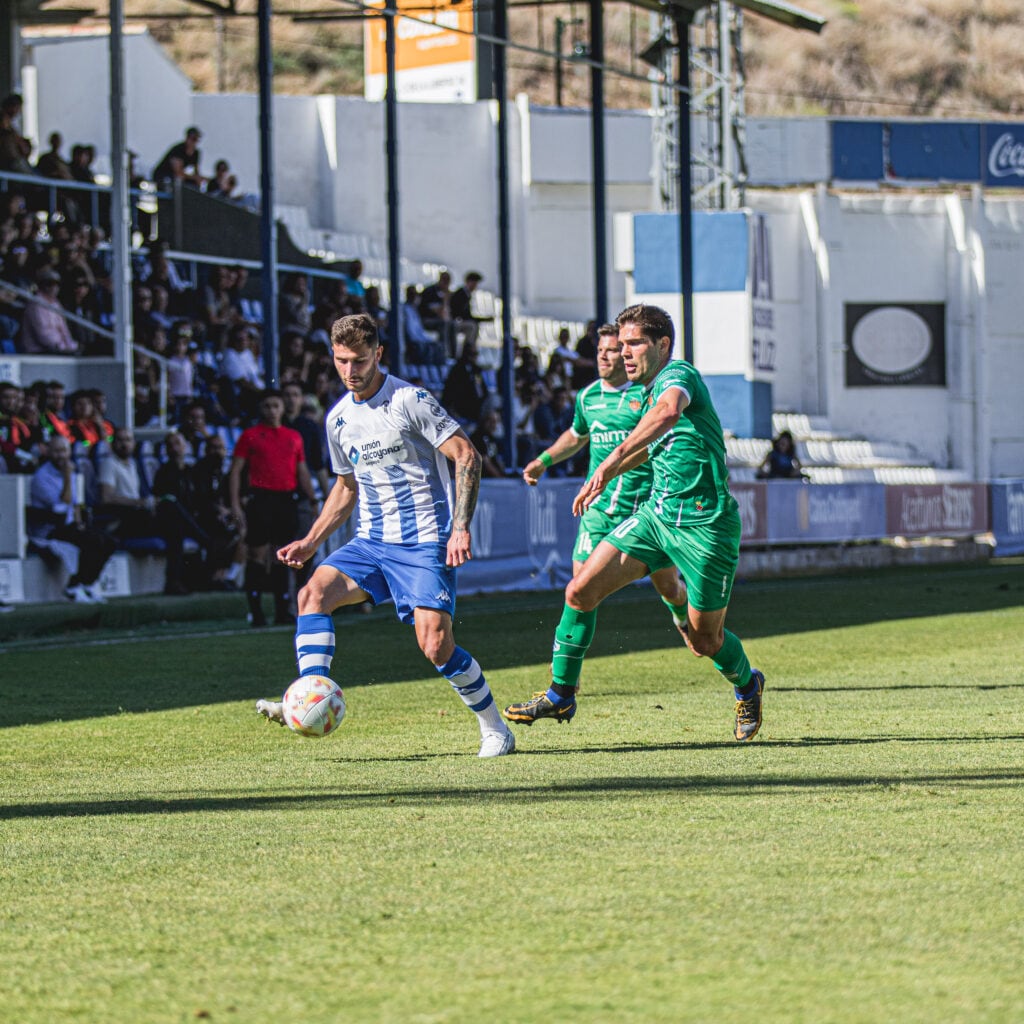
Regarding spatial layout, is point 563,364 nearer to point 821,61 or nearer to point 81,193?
point 81,193

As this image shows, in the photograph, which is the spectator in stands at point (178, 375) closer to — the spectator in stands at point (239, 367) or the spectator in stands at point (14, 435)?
the spectator in stands at point (239, 367)

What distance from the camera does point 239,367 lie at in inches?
855

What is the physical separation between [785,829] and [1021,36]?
81027mm

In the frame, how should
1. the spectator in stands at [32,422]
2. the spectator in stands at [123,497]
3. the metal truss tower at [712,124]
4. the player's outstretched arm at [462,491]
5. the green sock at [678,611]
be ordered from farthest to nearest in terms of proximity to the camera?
1. the metal truss tower at [712,124]
2. the spectator in stands at [123,497]
3. the spectator in stands at [32,422]
4. the green sock at [678,611]
5. the player's outstretched arm at [462,491]

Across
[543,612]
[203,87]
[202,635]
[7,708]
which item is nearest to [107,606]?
[202,635]

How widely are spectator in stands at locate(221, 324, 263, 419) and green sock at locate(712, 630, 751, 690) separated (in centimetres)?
1228

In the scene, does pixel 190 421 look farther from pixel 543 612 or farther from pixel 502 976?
pixel 502 976

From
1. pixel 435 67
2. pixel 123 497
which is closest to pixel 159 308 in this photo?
pixel 123 497

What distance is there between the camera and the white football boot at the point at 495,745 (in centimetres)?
849

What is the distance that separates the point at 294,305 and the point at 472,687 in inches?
630

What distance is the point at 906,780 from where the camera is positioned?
7.39 metres

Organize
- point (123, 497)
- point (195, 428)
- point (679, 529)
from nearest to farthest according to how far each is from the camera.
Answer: point (679, 529)
point (123, 497)
point (195, 428)

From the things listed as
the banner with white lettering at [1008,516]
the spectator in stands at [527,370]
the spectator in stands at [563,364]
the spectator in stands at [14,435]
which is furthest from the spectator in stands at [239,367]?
the banner with white lettering at [1008,516]

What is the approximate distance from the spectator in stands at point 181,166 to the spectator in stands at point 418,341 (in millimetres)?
3360
